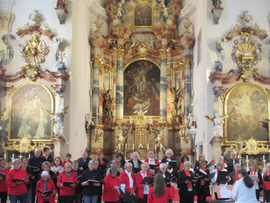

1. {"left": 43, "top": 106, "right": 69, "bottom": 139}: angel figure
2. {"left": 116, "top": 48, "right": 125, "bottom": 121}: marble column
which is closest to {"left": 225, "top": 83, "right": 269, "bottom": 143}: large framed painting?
{"left": 43, "top": 106, "right": 69, "bottom": 139}: angel figure

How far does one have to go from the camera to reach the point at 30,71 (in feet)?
59.8

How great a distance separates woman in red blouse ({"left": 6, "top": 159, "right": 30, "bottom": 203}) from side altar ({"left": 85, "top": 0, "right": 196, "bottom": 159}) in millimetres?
10953

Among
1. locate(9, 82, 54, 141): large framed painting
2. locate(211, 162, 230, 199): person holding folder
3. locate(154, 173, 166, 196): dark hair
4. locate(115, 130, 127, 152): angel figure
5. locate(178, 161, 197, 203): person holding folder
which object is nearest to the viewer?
locate(154, 173, 166, 196): dark hair

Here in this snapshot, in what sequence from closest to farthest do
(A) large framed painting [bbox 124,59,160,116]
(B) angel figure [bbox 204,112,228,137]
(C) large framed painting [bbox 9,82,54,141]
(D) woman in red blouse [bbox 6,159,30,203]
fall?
(D) woman in red blouse [bbox 6,159,30,203] → (B) angel figure [bbox 204,112,228,137] → (C) large framed painting [bbox 9,82,54,141] → (A) large framed painting [bbox 124,59,160,116]

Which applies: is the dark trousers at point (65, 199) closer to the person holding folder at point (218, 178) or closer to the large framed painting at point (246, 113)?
the person holding folder at point (218, 178)

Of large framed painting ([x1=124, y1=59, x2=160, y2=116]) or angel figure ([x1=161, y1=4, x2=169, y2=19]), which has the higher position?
angel figure ([x1=161, y1=4, x2=169, y2=19])

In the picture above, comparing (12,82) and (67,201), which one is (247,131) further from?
(12,82)

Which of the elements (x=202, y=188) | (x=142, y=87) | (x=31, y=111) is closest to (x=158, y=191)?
(x=202, y=188)

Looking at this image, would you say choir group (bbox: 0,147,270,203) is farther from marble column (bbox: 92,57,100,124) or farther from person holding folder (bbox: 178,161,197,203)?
marble column (bbox: 92,57,100,124)

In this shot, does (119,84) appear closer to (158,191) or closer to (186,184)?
(186,184)

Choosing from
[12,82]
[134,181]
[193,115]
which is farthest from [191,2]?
[134,181]

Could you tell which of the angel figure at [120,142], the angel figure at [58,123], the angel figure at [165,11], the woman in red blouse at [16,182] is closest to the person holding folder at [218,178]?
the woman in red blouse at [16,182]

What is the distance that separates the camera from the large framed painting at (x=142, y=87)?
77.5 ft

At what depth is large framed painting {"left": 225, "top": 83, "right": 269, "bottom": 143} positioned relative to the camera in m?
17.0
